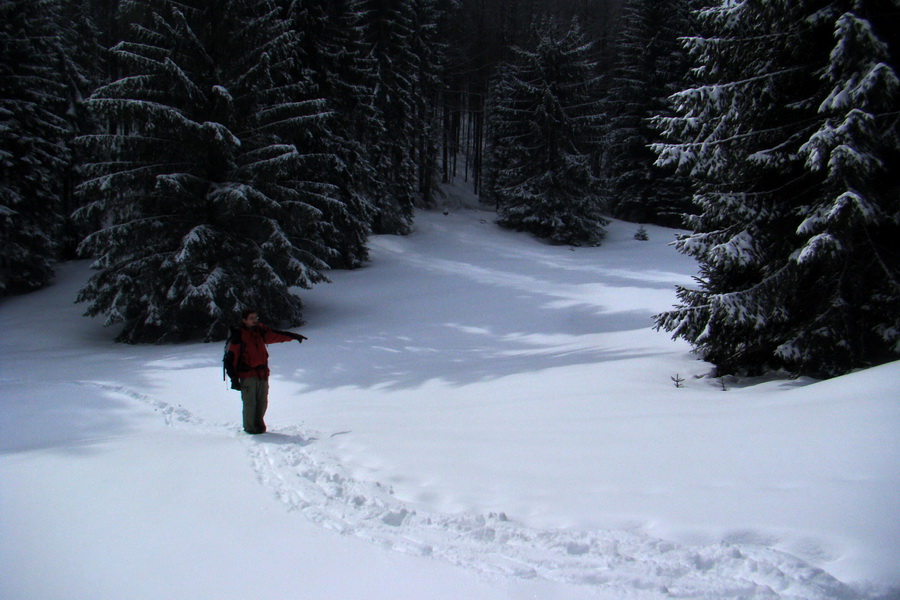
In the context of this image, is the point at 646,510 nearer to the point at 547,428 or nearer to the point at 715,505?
the point at 715,505

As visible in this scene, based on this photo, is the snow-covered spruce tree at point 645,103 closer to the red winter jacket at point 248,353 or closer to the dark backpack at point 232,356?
the red winter jacket at point 248,353

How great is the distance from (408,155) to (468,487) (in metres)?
26.6

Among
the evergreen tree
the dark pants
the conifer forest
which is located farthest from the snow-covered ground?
the evergreen tree

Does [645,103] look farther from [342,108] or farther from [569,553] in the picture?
[569,553]

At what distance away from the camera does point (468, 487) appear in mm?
4379

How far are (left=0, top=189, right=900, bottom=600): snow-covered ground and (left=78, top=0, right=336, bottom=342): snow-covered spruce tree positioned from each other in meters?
4.80

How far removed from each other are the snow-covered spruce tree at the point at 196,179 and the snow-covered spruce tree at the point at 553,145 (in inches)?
663

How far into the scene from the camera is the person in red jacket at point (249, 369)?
6.73 m

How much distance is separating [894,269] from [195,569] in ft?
26.5

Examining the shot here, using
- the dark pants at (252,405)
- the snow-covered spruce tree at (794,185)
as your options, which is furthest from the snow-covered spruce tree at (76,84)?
the snow-covered spruce tree at (794,185)

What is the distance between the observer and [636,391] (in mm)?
7277

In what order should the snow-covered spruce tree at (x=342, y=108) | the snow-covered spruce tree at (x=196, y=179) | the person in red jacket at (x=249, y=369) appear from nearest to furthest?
the person in red jacket at (x=249, y=369)
the snow-covered spruce tree at (x=196, y=179)
the snow-covered spruce tree at (x=342, y=108)

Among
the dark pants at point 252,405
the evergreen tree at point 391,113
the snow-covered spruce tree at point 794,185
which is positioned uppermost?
the evergreen tree at point 391,113

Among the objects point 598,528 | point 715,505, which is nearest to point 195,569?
point 598,528
